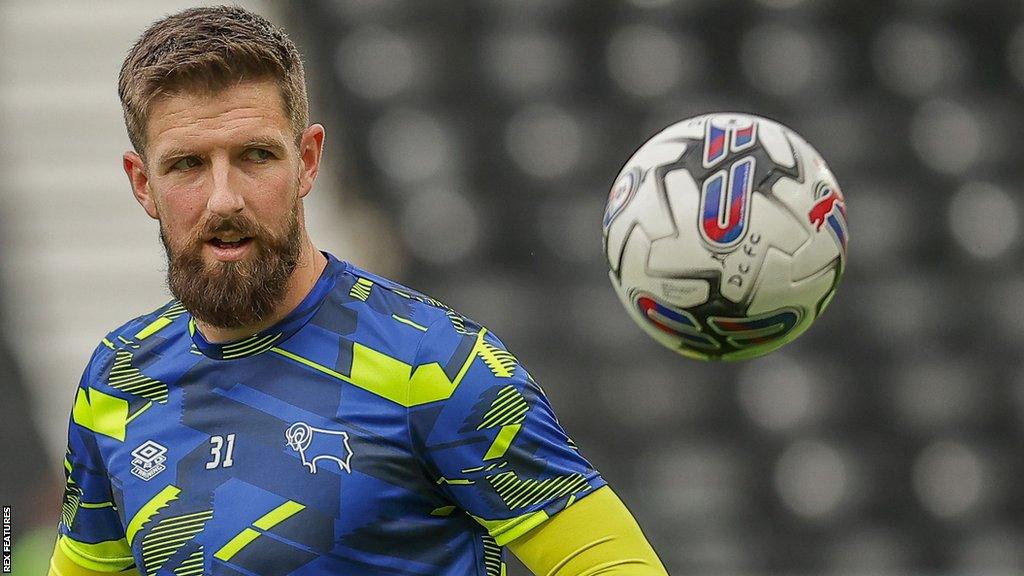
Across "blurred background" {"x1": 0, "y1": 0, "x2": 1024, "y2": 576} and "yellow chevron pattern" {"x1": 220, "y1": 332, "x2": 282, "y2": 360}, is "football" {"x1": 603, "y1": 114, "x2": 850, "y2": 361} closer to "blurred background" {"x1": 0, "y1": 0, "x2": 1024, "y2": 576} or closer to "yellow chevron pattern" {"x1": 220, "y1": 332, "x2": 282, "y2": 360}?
"yellow chevron pattern" {"x1": 220, "y1": 332, "x2": 282, "y2": 360}

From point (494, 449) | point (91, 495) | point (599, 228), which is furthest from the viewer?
point (599, 228)

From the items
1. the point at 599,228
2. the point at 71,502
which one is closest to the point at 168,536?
the point at 71,502

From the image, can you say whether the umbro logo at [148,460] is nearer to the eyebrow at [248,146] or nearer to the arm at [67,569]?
the arm at [67,569]

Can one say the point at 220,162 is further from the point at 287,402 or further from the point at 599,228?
the point at 599,228

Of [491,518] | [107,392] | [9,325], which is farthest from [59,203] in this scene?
[491,518]

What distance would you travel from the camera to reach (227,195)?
7.05 ft

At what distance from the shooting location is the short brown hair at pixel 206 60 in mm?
2219

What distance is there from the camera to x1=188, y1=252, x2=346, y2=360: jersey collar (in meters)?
2.30

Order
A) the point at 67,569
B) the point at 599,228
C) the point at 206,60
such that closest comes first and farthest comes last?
the point at 206,60 < the point at 67,569 < the point at 599,228

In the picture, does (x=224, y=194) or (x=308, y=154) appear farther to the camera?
(x=308, y=154)

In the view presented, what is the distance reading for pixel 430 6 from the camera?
7504mm

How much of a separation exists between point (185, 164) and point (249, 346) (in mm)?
323

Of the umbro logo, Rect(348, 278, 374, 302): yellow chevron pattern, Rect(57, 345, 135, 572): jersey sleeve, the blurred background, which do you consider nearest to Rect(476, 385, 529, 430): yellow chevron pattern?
Rect(348, 278, 374, 302): yellow chevron pattern

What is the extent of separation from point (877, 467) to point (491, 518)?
17.5 feet
